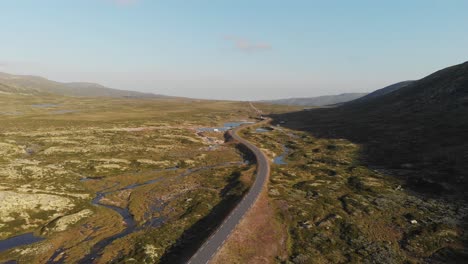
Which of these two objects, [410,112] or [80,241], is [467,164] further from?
[410,112]

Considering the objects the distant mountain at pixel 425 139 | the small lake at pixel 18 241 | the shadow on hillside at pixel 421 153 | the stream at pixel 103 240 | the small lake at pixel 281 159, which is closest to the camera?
the stream at pixel 103 240

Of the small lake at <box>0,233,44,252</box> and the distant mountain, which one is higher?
the distant mountain

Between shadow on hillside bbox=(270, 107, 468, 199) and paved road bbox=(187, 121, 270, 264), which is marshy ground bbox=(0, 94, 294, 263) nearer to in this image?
paved road bbox=(187, 121, 270, 264)

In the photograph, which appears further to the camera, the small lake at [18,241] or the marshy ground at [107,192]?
the marshy ground at [107,192]

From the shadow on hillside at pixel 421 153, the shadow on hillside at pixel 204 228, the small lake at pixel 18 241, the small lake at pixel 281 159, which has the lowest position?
the small lake at pixel 18 241

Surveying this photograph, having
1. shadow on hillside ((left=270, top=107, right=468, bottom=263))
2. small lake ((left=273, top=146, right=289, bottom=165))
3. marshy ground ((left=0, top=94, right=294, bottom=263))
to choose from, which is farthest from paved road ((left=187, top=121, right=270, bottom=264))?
shadow on hillside ((left=270, top=107, right=468, bottom=263))

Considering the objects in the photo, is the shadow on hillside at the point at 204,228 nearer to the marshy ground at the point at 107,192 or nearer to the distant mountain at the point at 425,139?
the marshy ground at the point at 107,192

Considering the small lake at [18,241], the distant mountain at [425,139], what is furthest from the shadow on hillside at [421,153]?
the small lake at [18,241]

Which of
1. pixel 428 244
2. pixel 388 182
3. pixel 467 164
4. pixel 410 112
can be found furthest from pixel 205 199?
pixel 410 112

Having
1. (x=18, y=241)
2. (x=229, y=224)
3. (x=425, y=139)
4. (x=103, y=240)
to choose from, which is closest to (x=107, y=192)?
(x=18, y=241)
